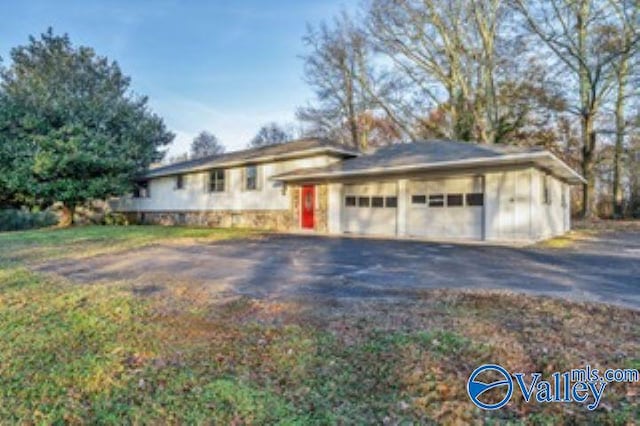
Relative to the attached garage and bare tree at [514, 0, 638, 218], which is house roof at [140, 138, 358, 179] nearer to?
the attached garage

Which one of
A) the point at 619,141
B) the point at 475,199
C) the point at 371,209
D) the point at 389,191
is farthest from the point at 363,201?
the point at 619,141

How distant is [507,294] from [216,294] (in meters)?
3.98

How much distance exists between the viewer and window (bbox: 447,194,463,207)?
12.3 m

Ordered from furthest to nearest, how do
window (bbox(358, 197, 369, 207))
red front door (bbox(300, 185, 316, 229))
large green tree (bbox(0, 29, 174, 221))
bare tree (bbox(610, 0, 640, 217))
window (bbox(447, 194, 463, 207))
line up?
bare tree (bbox(610, 0, 640, 217)), large green tree (bbox(0, 29, 174, 221)), red front door (bbox(300, 185, 316, 229)), window (bbox(358, 197, 369, 207)), window (bbox(447, 194, 463, 207))

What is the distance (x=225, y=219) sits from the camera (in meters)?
18.9

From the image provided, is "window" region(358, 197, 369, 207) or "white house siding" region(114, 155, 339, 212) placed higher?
"white house siding" region(114, 155, 339, 212)

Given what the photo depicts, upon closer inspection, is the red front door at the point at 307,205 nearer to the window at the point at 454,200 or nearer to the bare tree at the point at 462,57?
the window at the point at 454,200

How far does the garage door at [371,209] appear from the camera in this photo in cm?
1398

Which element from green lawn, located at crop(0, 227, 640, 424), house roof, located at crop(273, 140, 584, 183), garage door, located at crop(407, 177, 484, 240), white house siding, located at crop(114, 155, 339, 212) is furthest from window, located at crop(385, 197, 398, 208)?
green lawn, located at crop(0, 227, 640, 424)

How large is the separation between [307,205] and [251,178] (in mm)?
3339

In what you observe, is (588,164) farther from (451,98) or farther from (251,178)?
(251,178)

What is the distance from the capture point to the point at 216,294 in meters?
5.25


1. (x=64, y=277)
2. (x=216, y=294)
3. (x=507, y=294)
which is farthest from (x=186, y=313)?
(x=507, y=294)

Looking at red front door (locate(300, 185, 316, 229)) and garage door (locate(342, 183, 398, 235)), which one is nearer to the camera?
garage door (locate(342, 183, 398, 235))
